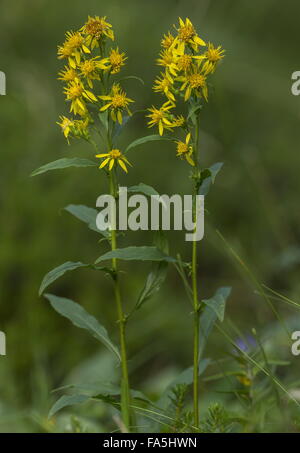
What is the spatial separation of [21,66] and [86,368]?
81.2 inches

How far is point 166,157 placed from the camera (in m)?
4.34

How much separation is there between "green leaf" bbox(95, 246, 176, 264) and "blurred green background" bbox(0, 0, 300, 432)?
4.46ft

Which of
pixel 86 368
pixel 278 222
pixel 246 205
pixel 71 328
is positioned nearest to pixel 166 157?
pixel 246 205

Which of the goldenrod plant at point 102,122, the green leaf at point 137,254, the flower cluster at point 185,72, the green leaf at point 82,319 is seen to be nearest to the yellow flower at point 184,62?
the flower cluster at point 185,72

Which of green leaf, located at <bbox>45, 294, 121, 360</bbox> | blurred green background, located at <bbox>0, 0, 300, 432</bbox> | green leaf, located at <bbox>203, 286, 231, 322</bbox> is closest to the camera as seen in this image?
green leaf, located at <bbox>203, 286, 231, 322</bbox>

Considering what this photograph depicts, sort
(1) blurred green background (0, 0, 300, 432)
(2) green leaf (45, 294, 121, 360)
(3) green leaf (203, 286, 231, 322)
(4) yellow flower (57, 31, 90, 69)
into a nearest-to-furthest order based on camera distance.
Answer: (3) green leaf (203, 286, 231, 322) → (4) yellow flower (57, 31, 90, 69) → (2) green leaf (45, 294, 121, 360) → (1) blurred green background (0, 0, 300, 432)

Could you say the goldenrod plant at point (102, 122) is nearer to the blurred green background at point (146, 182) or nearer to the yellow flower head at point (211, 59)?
the yellow flower head at point (211, 59)

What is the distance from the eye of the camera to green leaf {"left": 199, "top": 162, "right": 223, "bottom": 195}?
155 cm

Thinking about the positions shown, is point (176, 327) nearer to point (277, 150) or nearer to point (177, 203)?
point (277, 150)

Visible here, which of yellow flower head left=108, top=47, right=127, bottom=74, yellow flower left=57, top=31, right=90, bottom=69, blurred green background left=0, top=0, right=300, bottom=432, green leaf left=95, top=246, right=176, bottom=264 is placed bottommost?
green leaf left=95, top=246, right=176, bottom=264

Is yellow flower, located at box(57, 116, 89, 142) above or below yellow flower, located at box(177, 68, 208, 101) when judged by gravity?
below

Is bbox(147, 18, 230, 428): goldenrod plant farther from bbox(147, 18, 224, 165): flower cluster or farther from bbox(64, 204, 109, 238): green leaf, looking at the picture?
bbox(64, 204, 109, 238): green leaf

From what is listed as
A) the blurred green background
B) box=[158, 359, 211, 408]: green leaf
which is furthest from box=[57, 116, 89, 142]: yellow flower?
the blurred green background

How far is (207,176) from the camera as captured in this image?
1.57 metres
